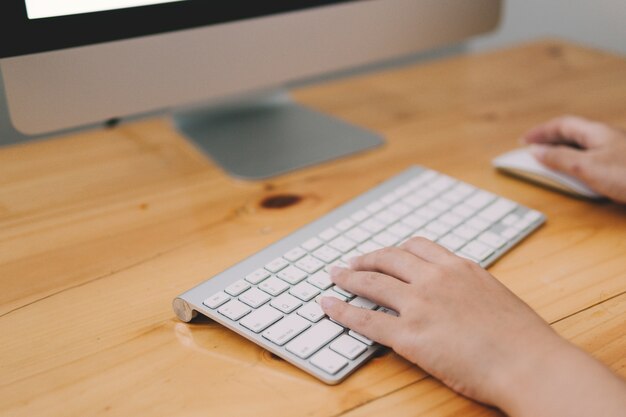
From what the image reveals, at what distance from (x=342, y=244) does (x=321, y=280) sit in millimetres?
61

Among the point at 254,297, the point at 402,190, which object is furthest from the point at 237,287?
the point at 402,190

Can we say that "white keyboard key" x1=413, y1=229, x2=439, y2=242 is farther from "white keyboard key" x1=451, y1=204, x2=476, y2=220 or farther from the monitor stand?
the monitor stand

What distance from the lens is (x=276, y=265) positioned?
0.55 metres

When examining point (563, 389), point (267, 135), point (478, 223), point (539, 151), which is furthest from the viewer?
point (267, 135)

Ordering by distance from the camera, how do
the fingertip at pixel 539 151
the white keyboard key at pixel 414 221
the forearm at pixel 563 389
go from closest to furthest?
the forearm at pixel 563 389 < the white keyboard key at pixel 414 221 < the fingertip at pixel 539 151

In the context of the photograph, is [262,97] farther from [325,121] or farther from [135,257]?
[135,257]

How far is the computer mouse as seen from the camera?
702 mm

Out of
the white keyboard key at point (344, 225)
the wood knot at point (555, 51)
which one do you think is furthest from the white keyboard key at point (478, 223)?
the wood knot at point (555, 51)

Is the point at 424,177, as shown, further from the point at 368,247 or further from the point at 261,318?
the point at 261,318

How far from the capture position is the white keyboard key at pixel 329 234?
1.95ft

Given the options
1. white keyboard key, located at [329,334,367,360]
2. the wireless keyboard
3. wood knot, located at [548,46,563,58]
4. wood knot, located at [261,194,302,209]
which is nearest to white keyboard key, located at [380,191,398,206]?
the wireless keyboard

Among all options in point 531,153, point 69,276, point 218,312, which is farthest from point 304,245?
point 531,153

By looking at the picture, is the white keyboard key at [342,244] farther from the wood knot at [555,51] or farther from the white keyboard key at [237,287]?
the wood knot at [555,51]

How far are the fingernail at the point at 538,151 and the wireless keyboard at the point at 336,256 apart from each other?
94 mm
